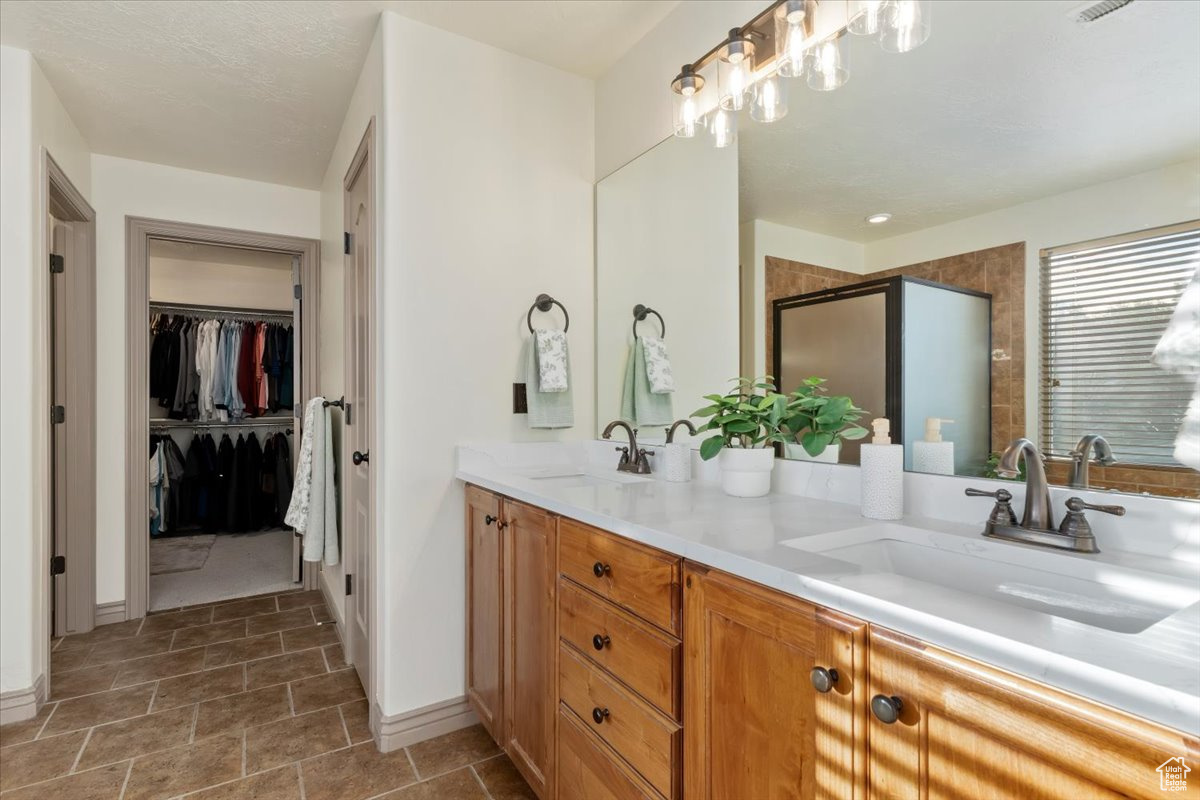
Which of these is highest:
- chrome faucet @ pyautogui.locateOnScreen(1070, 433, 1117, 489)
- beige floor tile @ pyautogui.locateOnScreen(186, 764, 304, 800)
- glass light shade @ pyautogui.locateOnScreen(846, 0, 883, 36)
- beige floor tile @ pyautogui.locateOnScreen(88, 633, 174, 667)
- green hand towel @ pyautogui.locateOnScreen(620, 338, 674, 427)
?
glass light shade @ pyautogui.locateOnScreen(846, 0, 883, 36)

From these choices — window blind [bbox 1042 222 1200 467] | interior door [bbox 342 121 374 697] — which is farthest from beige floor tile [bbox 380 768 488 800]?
window blind [bbox 1042 222 1200 467]

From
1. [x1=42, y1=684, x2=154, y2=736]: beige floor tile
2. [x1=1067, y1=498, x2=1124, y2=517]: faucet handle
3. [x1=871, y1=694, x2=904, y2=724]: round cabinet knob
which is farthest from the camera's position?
[x1=42, y1=684, x2=154, y2=736]: beige floor tile

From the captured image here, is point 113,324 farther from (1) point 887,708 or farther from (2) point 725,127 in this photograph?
(1) point 887,708

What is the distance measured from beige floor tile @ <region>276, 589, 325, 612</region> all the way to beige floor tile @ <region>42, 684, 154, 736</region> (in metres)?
0.95

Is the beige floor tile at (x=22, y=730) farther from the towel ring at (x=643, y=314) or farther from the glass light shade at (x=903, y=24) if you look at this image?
the glass light shade at (x=903, y=24)

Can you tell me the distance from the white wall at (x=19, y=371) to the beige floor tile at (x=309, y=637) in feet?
2.97

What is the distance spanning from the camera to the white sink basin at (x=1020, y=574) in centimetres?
86

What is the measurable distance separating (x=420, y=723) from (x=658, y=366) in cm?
151

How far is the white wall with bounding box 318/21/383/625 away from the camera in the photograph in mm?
2242

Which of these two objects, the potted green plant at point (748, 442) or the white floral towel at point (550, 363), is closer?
the potted green plant at point (748, 442)

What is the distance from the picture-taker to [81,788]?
1.85m

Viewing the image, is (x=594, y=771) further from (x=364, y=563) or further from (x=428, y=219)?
(x=428, y=219)

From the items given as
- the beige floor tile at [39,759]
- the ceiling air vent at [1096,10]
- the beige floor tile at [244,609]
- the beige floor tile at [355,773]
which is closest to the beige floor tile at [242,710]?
the beige floor tile at [39,759]

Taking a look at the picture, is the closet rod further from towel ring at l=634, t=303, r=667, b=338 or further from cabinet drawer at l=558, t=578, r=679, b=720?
cabinet drawer at l=558, t=578, r=679, b=720
